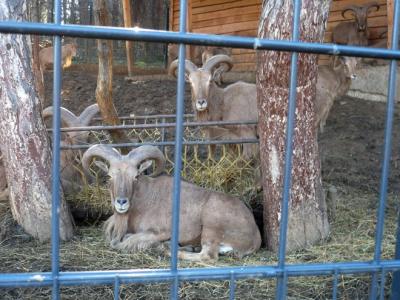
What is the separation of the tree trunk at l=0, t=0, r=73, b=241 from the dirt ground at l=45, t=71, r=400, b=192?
14.0 ft

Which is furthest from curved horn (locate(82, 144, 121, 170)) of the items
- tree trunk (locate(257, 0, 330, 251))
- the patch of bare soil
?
the patch of bare soil

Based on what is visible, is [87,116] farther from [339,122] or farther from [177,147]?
[177,147]

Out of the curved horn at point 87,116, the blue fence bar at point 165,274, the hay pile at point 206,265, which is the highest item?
the curved horn at point 87,116

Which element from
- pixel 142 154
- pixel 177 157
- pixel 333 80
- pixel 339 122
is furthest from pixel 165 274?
pixel 339 122

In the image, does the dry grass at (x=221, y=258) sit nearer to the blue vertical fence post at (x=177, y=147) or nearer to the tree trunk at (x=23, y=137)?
the tree trunk at (x=23, y=137)

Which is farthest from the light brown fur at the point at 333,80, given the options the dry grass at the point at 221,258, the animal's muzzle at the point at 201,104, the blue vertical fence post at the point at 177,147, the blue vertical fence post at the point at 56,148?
the blue vertical fence post at the point at 56,148

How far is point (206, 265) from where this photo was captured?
4.93 metres

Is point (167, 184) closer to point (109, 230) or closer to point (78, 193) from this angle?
point (109, 230)

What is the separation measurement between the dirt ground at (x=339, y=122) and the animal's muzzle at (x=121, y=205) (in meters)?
3.53

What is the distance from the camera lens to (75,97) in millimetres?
13117

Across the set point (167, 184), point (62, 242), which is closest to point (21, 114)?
point (62, 242)

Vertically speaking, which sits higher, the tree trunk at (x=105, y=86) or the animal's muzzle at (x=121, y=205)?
the tree trunk at (x=105, y=86)

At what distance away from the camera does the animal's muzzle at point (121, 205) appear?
211 inches

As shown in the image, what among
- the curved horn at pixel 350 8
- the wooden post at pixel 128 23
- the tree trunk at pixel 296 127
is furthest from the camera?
the wooden post at pixel 128 23
